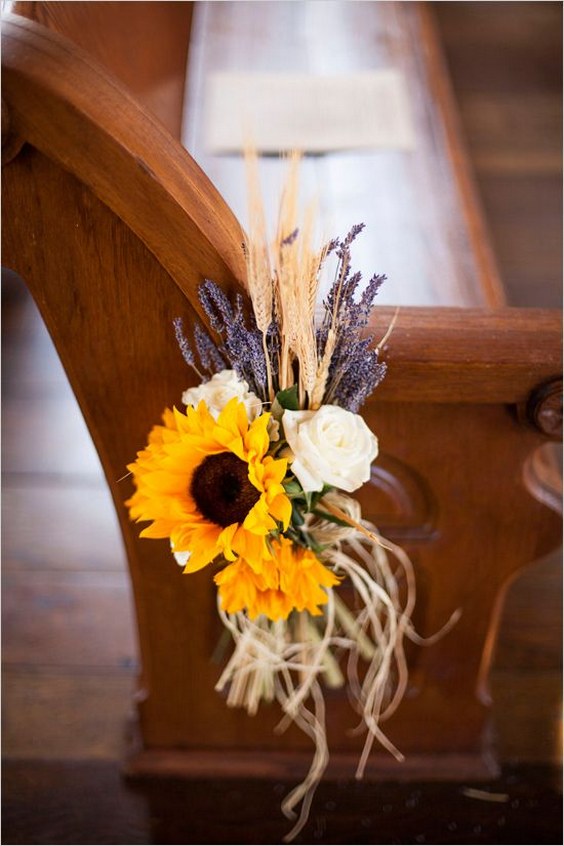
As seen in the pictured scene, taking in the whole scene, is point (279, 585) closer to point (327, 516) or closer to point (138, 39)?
point (327, 516)

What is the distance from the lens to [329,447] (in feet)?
2.25

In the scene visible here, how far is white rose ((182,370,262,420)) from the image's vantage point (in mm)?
715

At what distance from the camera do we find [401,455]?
94 cm

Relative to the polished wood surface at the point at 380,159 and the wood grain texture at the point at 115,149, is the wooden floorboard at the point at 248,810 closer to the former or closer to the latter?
the polished wood surface at the point at 380,159

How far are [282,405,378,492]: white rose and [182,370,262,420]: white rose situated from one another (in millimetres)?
30

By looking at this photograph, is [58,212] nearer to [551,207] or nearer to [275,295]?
[275,295]

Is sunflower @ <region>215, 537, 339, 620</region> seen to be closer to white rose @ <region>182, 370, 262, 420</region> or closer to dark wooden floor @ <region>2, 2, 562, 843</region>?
white rose @ <region>182, 370, 262, 420</region>

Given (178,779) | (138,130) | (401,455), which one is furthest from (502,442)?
(178,779)

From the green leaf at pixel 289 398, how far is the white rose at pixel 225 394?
0.02 metres

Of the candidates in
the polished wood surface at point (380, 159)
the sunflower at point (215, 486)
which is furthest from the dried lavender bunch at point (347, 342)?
the polished wood surface at point (380, 159)

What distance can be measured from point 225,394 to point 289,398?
57mm

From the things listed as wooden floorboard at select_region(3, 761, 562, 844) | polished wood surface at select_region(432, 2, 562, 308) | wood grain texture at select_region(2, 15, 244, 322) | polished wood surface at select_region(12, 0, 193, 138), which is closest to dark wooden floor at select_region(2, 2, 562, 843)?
wooden floorboard at select_region(3, 761, 562, 844)

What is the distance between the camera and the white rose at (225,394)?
72 centimetres

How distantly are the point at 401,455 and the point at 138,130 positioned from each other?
0.46m
